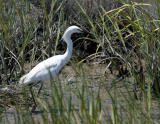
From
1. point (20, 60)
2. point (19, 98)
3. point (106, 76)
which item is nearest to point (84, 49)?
point (106, 76)

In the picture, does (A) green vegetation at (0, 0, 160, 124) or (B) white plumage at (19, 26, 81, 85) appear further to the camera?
(B) white plumage at (19, 26, 81, 85)

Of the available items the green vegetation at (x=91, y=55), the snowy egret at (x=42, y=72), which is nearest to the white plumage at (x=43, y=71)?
the snowy egret at (x=42, y=72)

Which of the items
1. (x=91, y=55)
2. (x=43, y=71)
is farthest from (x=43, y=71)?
(x=91, y=55)

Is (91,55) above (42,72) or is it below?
above

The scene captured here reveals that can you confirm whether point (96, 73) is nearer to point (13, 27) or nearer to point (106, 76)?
point (106, 76)

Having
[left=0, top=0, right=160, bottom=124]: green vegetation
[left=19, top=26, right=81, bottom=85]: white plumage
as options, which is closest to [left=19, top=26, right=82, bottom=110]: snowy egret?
[left=19, top=26, right=81, bottom=85]: white plumage

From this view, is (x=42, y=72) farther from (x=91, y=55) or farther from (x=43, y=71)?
(x=91, y=55)

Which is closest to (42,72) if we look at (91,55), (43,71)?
(43,71)

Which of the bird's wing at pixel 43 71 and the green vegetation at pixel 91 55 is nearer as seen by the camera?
the green vegetation at pixel 91 55

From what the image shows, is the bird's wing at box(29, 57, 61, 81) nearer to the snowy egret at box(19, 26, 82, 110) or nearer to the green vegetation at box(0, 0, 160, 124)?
the snowy egret at box(19, 26, 82, 110)

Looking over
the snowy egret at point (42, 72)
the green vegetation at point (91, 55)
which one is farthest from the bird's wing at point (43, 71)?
the green vegetation at point (91, 55)

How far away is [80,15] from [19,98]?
250 cm

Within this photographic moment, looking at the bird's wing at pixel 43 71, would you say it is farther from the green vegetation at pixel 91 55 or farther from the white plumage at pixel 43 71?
the green vegetation at pixel 91 55

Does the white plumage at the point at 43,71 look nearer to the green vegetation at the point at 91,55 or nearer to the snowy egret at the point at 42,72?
the snowy egret at the point at 42,72
